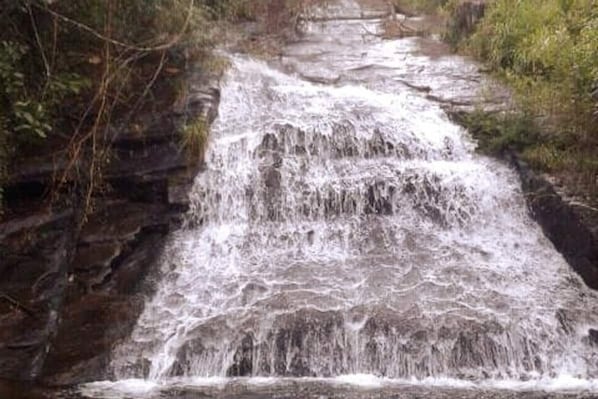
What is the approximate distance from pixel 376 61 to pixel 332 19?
14.7 ft

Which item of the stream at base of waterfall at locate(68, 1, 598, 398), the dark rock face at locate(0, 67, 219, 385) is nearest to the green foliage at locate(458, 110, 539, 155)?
the stream at base of waterfall at locate(68, 1, 598, 398)

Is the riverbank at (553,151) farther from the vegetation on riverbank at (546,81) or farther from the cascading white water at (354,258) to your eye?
the cascading white water at (354,258)

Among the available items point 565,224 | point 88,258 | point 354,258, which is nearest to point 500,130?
point 565,224

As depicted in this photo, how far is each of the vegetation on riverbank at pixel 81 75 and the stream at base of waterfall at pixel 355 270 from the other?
1358mm

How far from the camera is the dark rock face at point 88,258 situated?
8.03 metres

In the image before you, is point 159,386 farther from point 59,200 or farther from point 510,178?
point 510,178

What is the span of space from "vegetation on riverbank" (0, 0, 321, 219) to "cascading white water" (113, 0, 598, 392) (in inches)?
54.5

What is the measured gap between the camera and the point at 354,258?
370 inches

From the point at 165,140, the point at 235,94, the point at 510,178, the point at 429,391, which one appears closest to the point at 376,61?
the point at 235,94

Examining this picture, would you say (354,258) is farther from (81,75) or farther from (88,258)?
(81,75)

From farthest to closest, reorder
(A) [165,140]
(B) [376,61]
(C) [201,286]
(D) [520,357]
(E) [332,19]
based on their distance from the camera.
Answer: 1. (E) [332,19]
2. (B) [376,61]
3. (A) [165,140]
4. (C) [201,286]
5. (D) [520,357]

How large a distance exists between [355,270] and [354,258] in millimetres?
303

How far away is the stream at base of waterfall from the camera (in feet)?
25.3

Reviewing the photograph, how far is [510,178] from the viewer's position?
34.9ft
